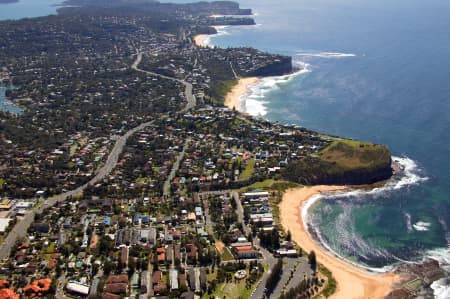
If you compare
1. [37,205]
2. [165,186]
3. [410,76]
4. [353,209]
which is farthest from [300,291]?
[410,76]

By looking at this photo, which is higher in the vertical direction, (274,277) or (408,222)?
(274,277)

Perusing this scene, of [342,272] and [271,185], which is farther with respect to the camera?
[271,185]

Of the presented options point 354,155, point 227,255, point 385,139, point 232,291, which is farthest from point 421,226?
point 385,139

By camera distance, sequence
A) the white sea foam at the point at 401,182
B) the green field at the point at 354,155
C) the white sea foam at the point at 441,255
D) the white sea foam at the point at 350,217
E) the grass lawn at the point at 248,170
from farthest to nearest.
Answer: the green field at the point at 354,155
the grass lawn at the point at 248,170
the white sea foam at the point at 401,182
the white sea foam at the point at 350,217
the white sea foam at the point at 441,255

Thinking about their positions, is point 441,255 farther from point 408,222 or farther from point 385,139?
point 385,139

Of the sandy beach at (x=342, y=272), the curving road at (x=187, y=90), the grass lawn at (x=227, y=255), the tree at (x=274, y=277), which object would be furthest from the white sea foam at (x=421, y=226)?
the curving road at (x=187, y=90)

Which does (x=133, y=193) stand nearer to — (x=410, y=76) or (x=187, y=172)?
(x=187, y=172)

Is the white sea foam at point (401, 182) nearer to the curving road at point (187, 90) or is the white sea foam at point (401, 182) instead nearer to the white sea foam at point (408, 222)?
the white sea foam at point (408, 222)
